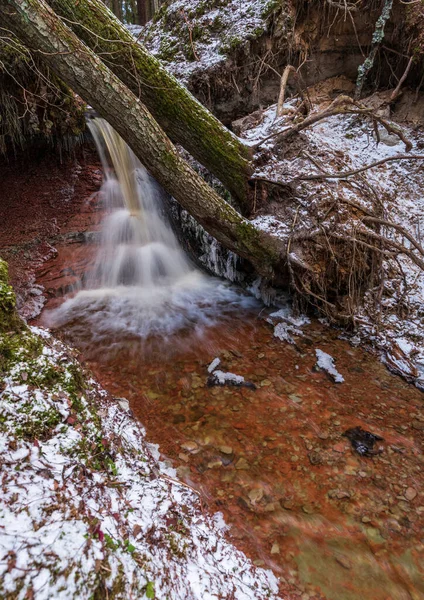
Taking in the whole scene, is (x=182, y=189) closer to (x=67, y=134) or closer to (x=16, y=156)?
(x=67, y=134)

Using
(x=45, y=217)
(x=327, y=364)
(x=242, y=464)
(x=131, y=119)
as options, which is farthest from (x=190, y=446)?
(x=45, y=217)

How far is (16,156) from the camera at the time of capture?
579cm

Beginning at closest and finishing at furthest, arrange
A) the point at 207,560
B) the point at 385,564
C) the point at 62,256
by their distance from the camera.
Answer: the point at 207,560 → the point at 385,564 → the point at 62,256

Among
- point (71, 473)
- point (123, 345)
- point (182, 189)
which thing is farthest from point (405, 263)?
point (71, 473)

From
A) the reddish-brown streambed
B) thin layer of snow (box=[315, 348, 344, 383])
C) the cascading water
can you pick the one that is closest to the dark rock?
the reddish-brown streambed

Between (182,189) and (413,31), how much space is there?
5.61 meters

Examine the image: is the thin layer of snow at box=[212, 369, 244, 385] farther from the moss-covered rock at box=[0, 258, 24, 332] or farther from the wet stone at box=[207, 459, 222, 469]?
the moss-covered rock at box=[0, 258, 24, 332]

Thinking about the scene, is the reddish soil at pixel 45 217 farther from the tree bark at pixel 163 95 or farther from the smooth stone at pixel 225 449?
the smooth stone at pixel 225 449

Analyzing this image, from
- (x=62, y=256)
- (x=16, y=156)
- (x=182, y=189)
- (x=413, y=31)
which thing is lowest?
(x=62, y=256)

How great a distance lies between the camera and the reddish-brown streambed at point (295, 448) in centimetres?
198

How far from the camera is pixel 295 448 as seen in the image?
2.69 metres

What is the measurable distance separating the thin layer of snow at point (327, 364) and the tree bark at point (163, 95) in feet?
7.71

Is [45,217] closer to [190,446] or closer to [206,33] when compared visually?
[190,446]

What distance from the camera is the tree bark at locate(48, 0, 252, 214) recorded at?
376 centimetres
